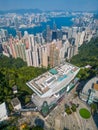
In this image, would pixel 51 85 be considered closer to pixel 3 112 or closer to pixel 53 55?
pixel 3 112

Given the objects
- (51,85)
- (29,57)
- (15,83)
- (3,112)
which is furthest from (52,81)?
(29,57)

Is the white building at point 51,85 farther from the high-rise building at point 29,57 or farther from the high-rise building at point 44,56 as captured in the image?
the high-rise building at point 29,57

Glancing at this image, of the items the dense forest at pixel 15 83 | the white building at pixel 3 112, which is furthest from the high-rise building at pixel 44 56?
the white building at pixel 3 112

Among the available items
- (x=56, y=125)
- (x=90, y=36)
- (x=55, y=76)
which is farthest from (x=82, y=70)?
(x=90, y=36)

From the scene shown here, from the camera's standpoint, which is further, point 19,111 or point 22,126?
point 19,111

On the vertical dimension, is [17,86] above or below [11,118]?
above

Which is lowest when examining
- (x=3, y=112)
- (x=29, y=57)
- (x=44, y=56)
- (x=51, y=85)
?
(x=29, y=57)

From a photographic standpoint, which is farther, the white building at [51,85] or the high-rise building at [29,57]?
the high-rise building at [29,57]

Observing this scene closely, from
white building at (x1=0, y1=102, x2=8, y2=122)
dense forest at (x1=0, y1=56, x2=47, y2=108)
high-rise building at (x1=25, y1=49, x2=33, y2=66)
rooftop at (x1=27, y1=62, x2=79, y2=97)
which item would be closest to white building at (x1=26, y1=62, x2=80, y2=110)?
rooftop at (x1=27, y1=62, x2=79, y2=97)

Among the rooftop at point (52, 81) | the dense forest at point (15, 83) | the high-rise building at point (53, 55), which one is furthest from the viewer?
the high-rise building at point (53, 55)

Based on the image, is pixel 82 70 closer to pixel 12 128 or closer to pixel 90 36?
pixel 12 128

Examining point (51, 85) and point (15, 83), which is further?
point (15, 83)
